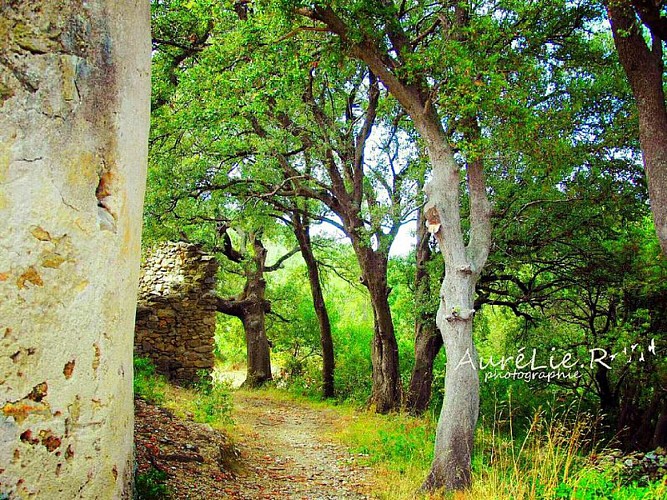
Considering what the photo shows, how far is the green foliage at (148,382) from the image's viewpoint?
8539mm

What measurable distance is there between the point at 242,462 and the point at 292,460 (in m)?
0.97

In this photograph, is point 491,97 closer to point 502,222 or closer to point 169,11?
point 502,222

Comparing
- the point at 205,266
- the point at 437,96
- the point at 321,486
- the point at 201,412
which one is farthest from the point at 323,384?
the point at 437,96

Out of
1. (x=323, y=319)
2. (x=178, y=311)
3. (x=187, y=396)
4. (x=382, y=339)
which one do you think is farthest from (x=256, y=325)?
(x=187, y=396)

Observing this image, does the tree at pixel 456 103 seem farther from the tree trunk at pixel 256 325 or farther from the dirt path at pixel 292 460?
the tree trunk at pixel 256 325

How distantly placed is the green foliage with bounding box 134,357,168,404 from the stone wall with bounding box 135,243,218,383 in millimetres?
657

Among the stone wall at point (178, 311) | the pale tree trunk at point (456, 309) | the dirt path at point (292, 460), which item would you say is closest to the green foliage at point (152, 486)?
the dirt path at point (292, 460)

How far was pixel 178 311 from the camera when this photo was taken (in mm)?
12555

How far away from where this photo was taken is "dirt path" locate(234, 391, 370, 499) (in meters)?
6.47

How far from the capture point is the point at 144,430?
676 cm

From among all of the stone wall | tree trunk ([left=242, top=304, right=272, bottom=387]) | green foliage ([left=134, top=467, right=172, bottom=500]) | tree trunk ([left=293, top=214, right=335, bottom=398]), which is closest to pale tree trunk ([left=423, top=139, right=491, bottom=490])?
green foliage ([left=134, top=467, right=172, bottom=500])

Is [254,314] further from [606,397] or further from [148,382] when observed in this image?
[606,397]

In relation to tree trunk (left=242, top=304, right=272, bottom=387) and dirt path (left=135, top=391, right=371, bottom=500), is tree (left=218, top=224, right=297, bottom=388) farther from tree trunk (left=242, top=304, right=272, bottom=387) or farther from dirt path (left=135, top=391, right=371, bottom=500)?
dirt path (left=135, top=391, right=371, bottom=500)

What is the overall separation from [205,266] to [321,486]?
7495 mm
